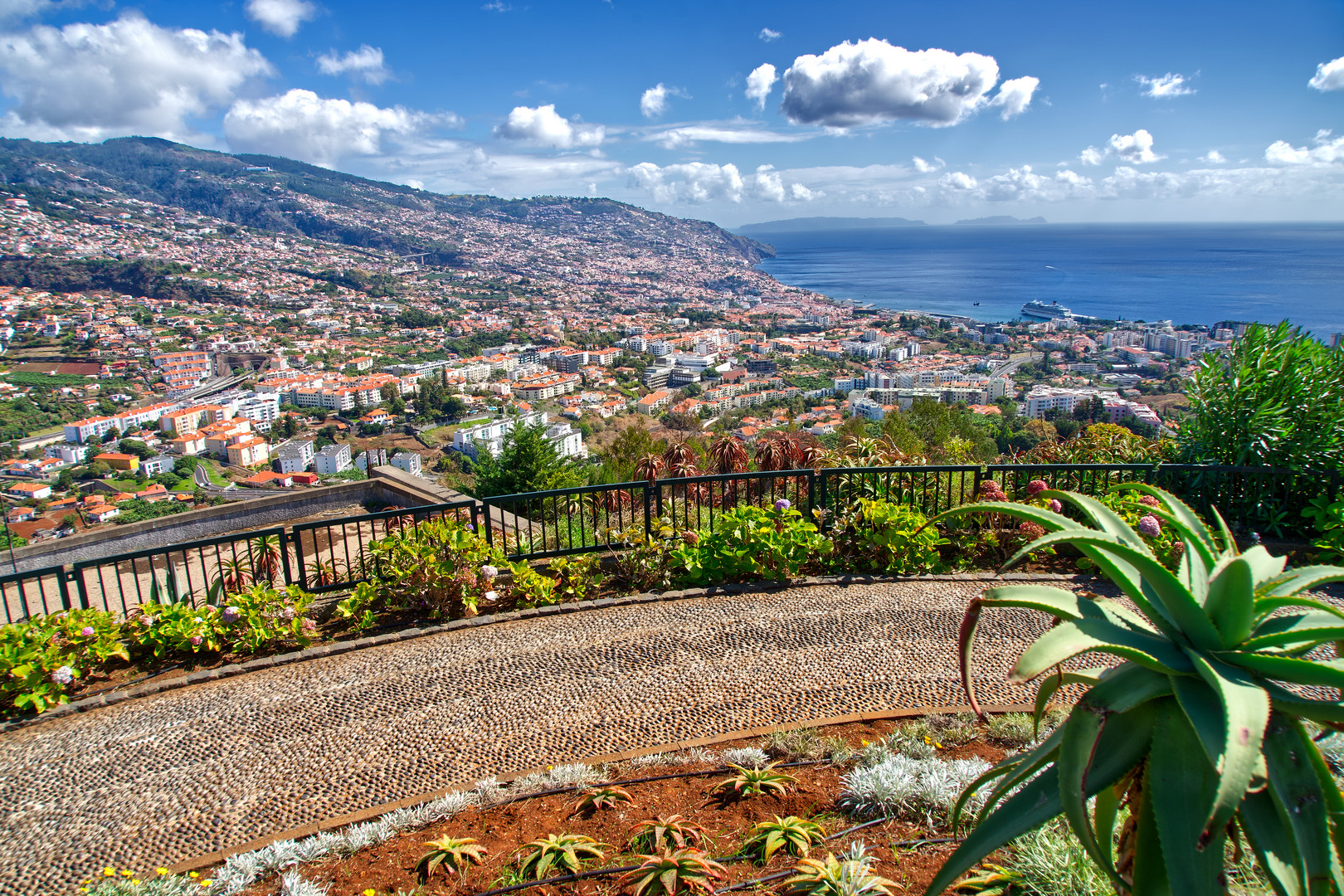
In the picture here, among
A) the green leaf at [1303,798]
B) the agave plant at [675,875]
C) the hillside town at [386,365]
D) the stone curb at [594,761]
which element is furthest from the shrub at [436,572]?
the hillside town at [386,365]

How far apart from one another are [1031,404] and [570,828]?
1663 inches

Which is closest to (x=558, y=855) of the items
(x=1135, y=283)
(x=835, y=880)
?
(x=835, y=880)

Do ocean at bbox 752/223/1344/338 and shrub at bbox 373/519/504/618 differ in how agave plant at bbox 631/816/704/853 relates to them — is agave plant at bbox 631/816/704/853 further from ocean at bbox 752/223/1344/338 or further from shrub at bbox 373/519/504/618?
ocean at bbox 752/223/1344/338

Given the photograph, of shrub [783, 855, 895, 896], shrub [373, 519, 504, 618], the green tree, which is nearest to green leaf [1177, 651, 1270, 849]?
shrub [783, 855, 895, 896]

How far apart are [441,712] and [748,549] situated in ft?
8.82

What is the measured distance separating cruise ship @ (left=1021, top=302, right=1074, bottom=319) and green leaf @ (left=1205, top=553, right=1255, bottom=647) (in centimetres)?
10479

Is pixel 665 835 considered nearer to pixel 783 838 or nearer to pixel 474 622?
pixel 783 838

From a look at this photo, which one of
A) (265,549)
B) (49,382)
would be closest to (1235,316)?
(265,549)

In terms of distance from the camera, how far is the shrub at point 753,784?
3.16 metres

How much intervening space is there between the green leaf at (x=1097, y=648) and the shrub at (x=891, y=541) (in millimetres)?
4273

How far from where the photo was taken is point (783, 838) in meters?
2.72

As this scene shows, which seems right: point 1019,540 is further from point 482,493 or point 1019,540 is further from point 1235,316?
point 1235,316

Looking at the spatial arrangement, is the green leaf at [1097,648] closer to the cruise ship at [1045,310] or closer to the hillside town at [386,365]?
the hillside town at [386,365]

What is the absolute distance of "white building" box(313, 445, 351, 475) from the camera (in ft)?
131
